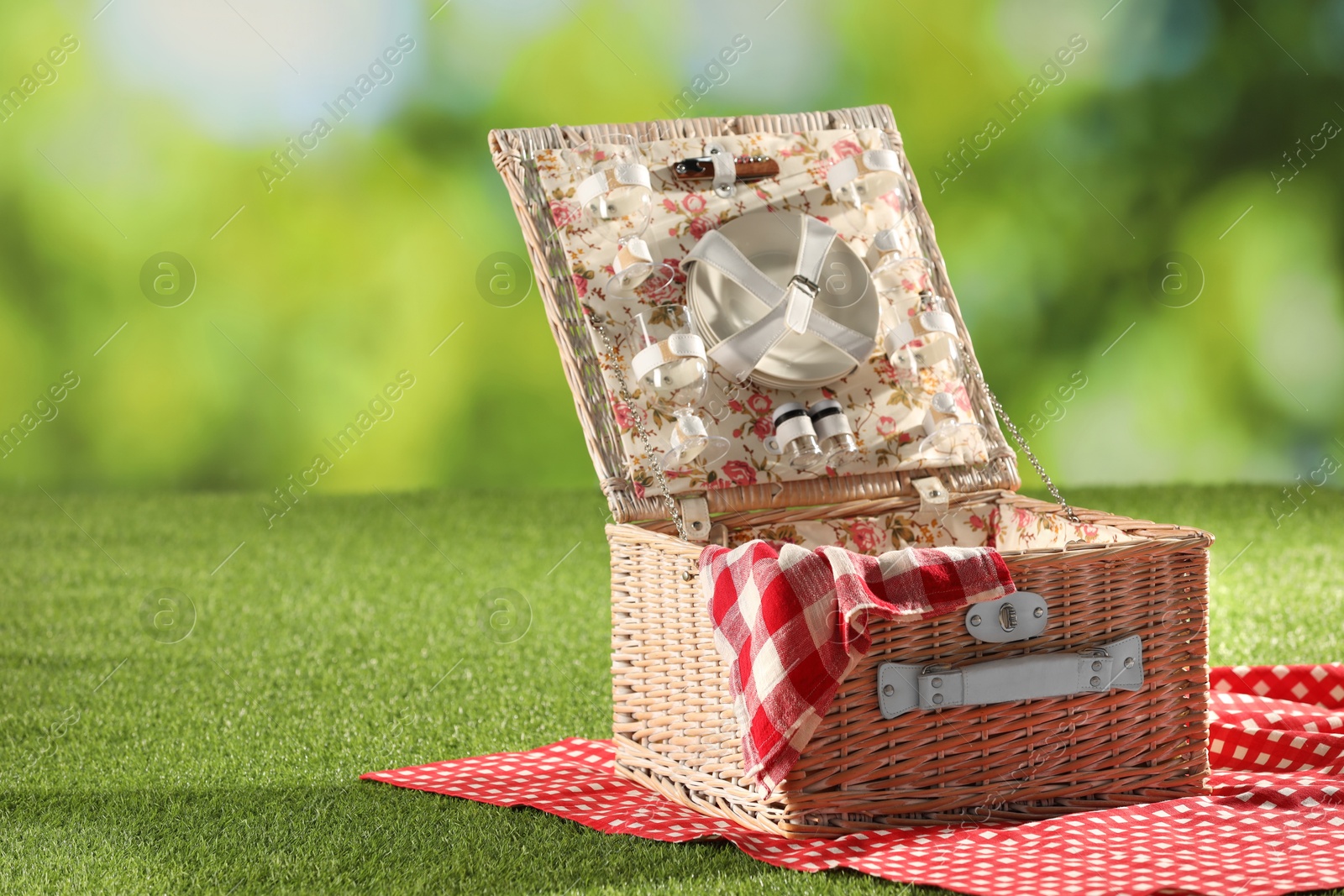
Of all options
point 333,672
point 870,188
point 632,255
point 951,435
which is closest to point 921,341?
point 951,435

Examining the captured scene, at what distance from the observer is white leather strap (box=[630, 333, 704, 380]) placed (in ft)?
7.02

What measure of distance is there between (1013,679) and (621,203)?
99 cm

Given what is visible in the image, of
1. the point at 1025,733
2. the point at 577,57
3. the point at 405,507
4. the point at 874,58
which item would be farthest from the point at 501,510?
the point at 1025,733

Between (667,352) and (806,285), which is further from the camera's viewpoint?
(806,285)

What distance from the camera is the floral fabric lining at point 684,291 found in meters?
2.20

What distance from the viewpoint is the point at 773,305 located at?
7.42 feet

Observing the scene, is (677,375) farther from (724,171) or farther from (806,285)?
(724,171)

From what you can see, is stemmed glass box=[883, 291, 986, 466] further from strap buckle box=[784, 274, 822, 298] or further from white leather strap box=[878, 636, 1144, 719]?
white leather strap box=[878, 636, 1144, 719]

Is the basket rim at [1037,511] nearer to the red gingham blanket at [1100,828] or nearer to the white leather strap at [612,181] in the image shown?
the red gingham blanket at [1100,828]

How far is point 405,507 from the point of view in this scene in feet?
16.3

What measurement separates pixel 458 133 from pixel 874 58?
1.71 metres

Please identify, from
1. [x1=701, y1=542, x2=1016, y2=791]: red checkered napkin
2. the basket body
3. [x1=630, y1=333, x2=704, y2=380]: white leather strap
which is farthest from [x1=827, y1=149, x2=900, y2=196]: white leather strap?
[x1=701, y1=542, x2=1016, y2=791]: red checkered napkin

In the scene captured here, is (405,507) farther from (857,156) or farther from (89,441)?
(857,156)

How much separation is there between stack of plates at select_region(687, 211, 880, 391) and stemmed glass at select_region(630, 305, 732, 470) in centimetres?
5
